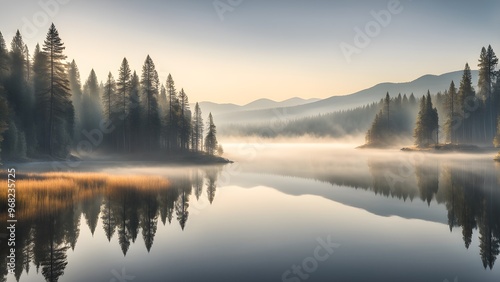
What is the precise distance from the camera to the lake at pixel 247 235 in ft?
40.3

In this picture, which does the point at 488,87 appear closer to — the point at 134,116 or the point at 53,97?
the point at 134,116

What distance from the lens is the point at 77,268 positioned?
12000 mm

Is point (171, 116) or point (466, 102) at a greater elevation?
point (466, 102)

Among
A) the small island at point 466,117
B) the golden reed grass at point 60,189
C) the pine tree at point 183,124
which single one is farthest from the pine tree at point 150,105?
the small island at point 466,117

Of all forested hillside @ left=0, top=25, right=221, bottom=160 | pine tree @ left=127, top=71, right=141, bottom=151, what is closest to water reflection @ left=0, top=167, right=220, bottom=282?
forested hillside @ left=0, top=25, right=221, bottom=160

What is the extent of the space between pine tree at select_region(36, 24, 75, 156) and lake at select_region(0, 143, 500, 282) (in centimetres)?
3011

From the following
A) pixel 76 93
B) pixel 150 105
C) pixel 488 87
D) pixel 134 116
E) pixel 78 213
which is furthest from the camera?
pixel 488 87

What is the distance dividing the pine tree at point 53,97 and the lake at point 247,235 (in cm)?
3011

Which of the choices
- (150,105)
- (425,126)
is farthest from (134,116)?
(425,126)

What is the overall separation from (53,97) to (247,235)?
50.5 meters

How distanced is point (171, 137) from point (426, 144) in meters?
75.6

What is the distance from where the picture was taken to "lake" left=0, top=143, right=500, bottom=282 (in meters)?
12.3

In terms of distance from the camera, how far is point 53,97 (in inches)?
2164

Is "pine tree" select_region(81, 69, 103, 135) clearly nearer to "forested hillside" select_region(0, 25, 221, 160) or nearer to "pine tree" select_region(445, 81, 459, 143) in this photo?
"forested hillside" select_region(0, 25, 221, 160)
